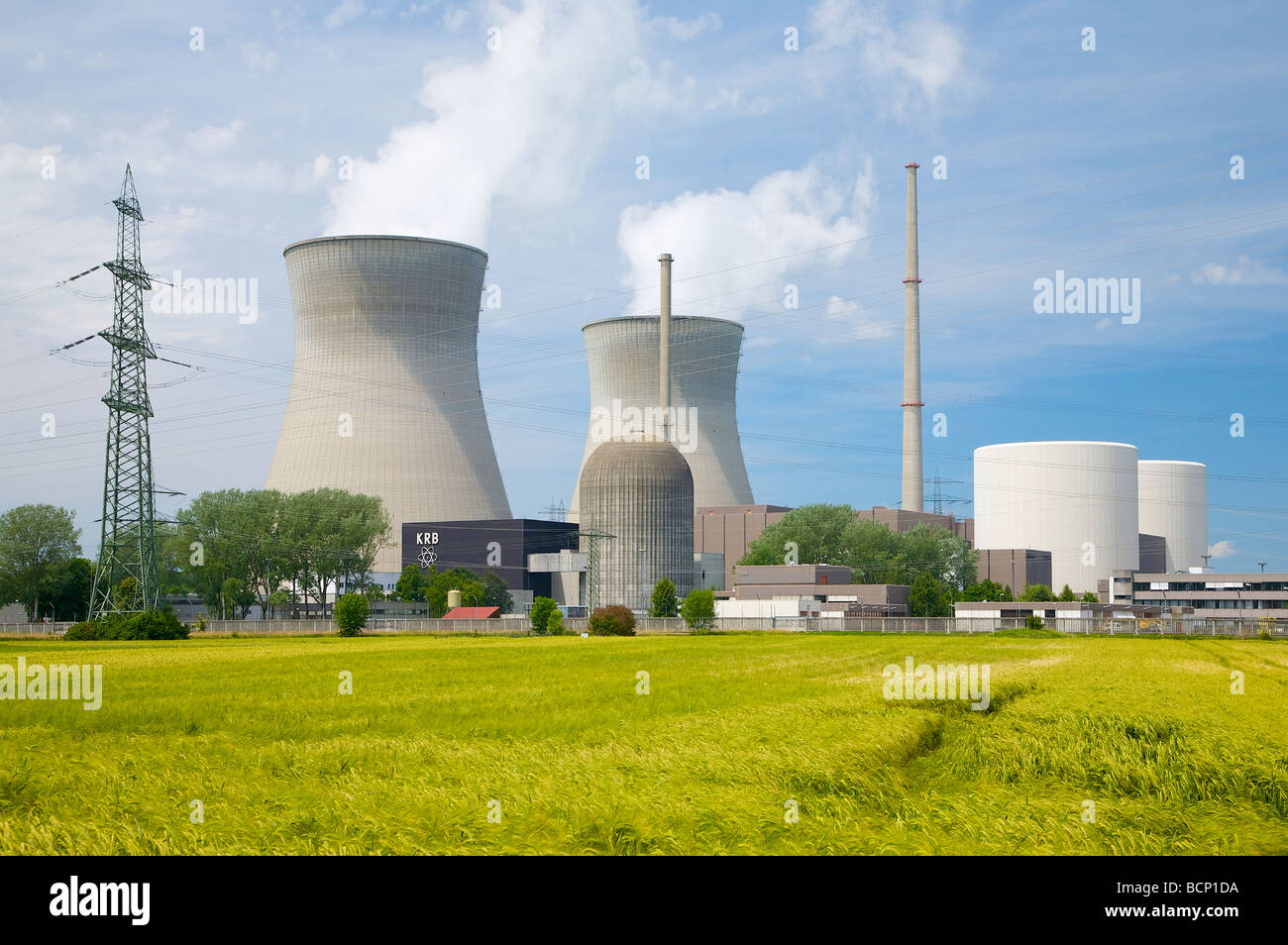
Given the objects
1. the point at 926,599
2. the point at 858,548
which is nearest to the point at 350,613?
the point at 926,599

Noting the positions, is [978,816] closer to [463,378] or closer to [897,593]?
[463,378]

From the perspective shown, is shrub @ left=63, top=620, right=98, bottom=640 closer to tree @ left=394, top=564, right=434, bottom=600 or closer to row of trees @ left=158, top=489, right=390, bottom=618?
row of trees @ left=158, top=489, right=390, bottom=618

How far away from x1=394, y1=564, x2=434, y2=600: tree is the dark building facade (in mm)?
2151

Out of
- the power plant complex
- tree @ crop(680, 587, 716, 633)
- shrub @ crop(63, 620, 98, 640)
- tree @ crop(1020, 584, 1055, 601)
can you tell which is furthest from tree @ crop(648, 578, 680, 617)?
tree @ crop(1020, 584, 1055, 601)

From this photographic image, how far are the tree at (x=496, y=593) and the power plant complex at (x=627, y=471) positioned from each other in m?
2.25

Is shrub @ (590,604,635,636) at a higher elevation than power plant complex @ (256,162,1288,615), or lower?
lower

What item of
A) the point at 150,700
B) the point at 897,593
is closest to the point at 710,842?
the point at 150,700

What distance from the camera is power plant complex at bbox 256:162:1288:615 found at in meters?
69.3

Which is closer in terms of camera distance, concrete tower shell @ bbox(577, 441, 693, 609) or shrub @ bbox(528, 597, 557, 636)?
shrub @ bbox(528, 597, 557, 636)

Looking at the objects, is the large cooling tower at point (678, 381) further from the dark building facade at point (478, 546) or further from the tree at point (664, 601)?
the tree at point (664, 601)

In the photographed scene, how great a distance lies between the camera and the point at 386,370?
2687 inches

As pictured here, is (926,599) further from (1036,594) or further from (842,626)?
(1036,594)

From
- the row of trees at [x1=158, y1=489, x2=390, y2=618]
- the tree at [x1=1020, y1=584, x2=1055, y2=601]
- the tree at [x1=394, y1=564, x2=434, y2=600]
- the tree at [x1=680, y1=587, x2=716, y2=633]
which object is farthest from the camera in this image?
the tree at [x1=1020, y1=584, x2=1055, y2=601]

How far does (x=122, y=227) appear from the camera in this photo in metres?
48.4
